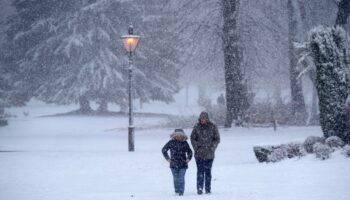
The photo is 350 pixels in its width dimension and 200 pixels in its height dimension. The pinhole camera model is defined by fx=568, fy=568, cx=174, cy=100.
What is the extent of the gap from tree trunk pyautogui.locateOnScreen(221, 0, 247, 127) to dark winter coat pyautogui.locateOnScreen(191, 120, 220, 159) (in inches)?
623

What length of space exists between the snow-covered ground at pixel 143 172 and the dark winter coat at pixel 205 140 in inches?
31.9

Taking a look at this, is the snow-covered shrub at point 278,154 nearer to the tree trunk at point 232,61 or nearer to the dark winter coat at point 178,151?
the dark winter coat at point 178,151

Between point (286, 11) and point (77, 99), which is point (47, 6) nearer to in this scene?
point (77, 99)

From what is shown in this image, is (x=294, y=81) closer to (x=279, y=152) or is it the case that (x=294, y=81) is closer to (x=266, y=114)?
(x=266, y=114)

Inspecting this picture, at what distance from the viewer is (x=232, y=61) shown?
27.0 m

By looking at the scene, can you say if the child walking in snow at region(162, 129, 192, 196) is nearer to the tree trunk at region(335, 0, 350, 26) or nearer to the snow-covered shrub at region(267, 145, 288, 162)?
the snow-covered shrub at region(267, 145, 288, 162)

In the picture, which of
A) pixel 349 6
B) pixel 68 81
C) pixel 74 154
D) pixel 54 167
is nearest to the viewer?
pixel 54 167

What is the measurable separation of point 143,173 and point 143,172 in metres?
0.20

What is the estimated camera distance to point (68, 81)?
149ft

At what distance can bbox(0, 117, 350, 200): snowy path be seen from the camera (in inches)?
443

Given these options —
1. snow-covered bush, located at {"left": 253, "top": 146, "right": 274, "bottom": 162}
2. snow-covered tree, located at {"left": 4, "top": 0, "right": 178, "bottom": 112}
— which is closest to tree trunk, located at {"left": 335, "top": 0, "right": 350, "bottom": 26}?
snow-covered bush, located at {"left": 253, "top": 146, "right": 274, "bottom": 162}

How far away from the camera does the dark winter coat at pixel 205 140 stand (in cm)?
1100

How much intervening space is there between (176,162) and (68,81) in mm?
35492

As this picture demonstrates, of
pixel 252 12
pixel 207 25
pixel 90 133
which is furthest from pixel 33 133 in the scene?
pixel 252 12
